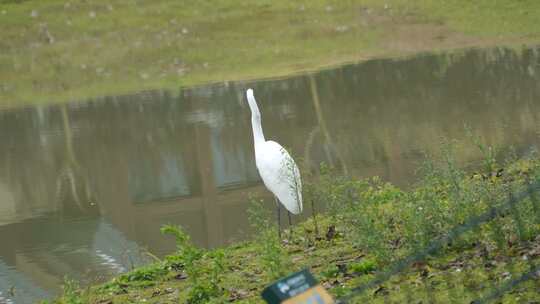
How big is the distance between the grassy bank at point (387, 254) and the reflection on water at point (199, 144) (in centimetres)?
163

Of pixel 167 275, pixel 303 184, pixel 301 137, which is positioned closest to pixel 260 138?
pixel 303 184

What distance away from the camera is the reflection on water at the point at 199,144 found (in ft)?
39.3

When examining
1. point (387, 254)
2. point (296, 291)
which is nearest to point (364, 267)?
point (387, 254)

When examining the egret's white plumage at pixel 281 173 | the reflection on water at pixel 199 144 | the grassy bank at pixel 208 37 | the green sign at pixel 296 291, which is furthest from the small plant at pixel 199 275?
the grassy bank at pixel 208 37

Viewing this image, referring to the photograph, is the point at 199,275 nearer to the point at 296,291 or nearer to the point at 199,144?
the point at 296,291

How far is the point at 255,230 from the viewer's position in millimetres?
11266

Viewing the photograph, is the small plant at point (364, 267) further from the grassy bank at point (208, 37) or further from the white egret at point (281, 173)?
the grassy bank at point (208, 37)

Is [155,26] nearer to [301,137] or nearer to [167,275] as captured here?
[301,137]

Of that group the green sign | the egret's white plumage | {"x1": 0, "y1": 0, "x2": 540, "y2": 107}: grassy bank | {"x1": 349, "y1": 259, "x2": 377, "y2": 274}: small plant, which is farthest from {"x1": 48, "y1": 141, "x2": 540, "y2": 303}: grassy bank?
{"x1": 0, "y1": 0, "x2": 540, "y2": 107}: grassy bank

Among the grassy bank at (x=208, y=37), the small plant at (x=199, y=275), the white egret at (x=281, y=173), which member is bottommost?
the small plant at (x=199, y=275)

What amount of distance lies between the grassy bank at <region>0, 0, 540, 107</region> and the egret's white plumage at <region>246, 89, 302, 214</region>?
Answer: 12.9 m

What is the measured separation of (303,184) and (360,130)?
6296mm

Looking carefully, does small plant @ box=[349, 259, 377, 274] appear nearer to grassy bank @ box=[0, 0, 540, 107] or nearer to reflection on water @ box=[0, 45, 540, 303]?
reflection on water @ box=[0, 45, 540, 303]

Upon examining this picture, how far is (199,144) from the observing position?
55.7 feet
